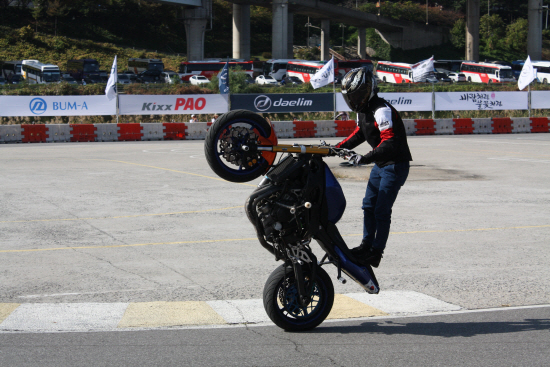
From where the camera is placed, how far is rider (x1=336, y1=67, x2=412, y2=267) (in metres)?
5.41

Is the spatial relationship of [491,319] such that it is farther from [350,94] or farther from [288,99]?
[288,99]

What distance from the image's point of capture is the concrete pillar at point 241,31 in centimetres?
7488

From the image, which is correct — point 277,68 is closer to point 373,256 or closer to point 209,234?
point 209,234

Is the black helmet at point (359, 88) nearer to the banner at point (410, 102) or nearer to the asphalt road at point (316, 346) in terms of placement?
the asphalt road at point (316, 346)

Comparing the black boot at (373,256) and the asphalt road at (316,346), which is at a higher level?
the black boot at (373,256)

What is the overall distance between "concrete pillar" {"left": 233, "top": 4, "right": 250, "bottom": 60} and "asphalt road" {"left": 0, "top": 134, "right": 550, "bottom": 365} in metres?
60.0

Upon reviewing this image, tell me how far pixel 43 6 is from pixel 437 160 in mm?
65786

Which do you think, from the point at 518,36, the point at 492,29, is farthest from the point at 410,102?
the point at 492,29

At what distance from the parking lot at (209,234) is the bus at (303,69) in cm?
4597

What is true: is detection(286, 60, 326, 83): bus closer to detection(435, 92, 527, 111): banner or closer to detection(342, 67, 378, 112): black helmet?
detection(435, 92, 527, 111): banner

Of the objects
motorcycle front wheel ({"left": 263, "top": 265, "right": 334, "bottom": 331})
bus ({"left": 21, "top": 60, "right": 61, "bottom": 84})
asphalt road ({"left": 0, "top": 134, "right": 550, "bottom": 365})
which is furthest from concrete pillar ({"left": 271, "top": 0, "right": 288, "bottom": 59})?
motorcycle front wheel ({"left": 263, "top": 265, "right": 334, "bottom": 331})

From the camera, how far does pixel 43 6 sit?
2881 inches

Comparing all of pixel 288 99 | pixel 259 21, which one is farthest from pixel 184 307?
pixel 259 21

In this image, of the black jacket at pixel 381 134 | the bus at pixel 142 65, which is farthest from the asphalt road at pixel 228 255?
the bus at pixel 142 65
